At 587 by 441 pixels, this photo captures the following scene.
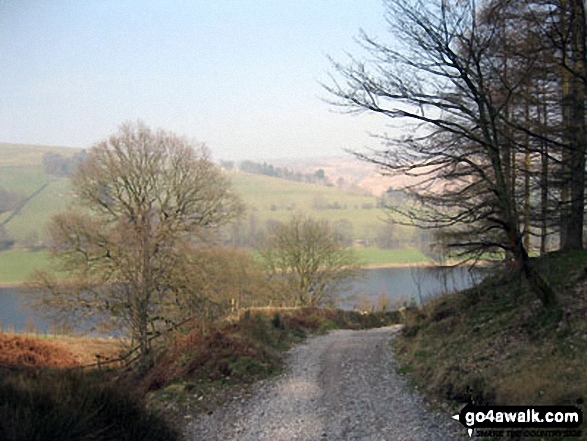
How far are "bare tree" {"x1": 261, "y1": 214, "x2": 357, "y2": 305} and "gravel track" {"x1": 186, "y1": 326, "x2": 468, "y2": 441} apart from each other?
68.6ft

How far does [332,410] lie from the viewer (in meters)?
7.90

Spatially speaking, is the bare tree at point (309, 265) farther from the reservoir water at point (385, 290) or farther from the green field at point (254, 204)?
the green field at point (254, 204)

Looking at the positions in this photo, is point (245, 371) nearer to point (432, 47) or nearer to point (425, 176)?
point (425, 176)

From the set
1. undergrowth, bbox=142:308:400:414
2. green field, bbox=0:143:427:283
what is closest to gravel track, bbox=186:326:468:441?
undergrowth, bbox=142:308:400:414

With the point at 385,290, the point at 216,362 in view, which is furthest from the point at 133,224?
the point at 385,290

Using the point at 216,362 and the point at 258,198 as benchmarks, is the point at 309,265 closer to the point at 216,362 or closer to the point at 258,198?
the point at 216,362

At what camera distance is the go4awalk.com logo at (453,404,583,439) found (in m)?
4.81

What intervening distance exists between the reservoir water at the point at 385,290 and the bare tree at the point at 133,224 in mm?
2655

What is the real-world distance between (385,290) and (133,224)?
1093 inches

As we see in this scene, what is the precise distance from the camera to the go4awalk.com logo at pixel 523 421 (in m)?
4.81

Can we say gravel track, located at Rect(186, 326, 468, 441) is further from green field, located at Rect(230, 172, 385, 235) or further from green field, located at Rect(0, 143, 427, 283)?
green field, located at Rect(230, 172, 385, 235)

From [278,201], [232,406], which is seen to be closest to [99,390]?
[232,406]

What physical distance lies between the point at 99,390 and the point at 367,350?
26.1 feet

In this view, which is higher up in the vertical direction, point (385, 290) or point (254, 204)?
point (254, 204)
